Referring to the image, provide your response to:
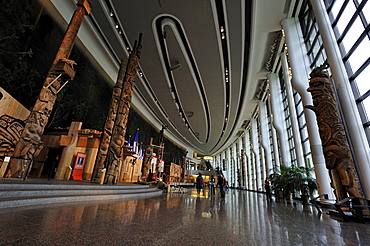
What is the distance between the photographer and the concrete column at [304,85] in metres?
6.76

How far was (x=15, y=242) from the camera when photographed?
131 centimetres

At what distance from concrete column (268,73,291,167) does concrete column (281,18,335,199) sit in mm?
4004

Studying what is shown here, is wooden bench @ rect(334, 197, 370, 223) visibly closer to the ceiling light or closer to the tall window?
the tall window

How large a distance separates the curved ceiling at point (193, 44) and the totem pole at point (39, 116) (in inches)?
178

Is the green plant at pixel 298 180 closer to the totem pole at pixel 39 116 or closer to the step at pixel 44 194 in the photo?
the step at pixel 44 194

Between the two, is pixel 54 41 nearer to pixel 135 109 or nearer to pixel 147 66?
pixel 147 66

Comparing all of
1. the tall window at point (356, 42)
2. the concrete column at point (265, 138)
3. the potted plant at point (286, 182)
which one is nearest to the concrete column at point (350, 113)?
the tall window at point (356, 42)

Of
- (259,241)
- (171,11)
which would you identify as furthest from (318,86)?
(171,11)

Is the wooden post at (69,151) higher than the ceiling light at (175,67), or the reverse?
the ceiling light at (175,67)

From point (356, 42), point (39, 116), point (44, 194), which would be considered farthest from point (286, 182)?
point (39, 116)

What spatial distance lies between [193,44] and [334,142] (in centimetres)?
952

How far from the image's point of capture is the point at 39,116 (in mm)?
4910

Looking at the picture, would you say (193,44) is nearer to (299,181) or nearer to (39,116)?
(39,116)

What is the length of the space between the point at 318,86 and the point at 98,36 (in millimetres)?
11605
